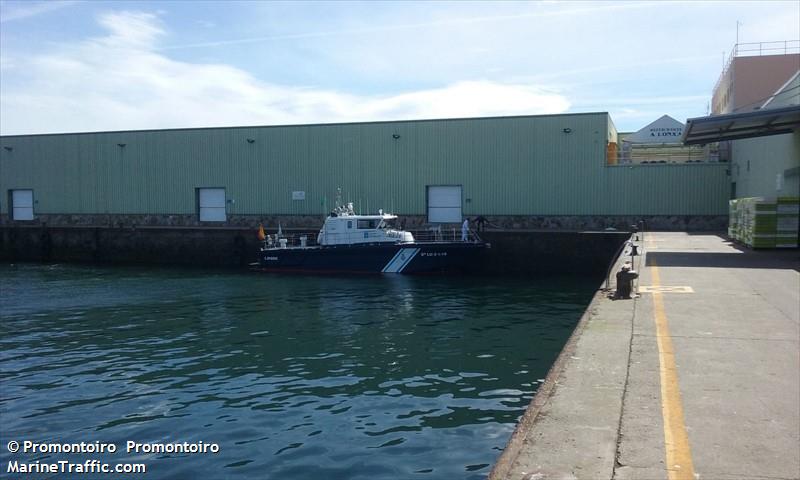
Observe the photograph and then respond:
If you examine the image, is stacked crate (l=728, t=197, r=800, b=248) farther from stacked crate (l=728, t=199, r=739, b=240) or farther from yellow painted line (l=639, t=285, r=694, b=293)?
yellow painted line (l=639, t=285, r=694, b=293)

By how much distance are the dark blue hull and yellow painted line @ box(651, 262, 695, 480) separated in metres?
19.0

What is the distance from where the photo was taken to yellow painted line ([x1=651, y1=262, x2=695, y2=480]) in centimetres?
445

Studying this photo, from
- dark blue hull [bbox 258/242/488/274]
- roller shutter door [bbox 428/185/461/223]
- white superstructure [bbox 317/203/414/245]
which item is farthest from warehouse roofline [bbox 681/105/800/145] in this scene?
roller shutter door [bbox 428/185/461/223]

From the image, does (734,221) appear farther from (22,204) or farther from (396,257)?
(22,204)

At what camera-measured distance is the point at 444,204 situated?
35812mm

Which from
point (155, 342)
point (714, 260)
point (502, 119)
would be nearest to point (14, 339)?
point (155, 342)

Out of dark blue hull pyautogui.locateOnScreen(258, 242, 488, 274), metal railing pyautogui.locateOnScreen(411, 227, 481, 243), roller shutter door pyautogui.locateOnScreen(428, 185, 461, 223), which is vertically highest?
roller shutter door pyautogui.locateOnScreen(428, 185, 461, 223)

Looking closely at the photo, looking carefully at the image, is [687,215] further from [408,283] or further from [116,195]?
[116,195]

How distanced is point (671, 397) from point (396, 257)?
22.5 m

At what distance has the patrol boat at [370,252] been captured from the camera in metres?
28.2

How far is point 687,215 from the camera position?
33281 millimetres

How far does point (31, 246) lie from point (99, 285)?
15247 mm

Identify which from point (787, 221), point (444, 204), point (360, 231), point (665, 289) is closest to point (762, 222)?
point (787, 221)

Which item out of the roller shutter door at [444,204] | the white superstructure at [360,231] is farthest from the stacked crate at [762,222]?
the roller shutter door at [444,204]
